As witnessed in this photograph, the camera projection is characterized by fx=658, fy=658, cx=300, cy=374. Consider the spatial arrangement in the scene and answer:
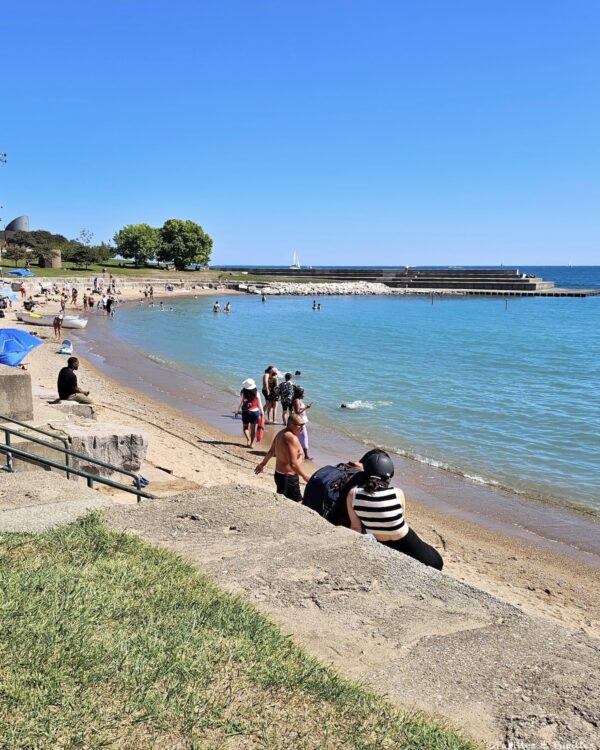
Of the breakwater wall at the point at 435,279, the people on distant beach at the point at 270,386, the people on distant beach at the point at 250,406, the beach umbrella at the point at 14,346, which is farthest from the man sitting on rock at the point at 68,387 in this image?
the breakwater wall at the point at 435,279

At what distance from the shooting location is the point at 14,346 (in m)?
18.1

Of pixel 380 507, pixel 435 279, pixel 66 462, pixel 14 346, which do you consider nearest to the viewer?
pixel 380 507

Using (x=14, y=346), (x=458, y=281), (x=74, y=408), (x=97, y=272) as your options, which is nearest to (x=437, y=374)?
(x=14, y=346)

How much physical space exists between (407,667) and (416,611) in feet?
2.43

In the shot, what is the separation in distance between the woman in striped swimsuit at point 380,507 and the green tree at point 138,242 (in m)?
105

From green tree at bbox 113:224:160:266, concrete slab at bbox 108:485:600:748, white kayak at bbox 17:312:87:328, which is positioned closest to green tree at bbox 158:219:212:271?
green tree at bbox 113:224:160:266

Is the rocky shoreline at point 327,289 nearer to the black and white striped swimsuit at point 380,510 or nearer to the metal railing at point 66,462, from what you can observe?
the metal railing at point 66,462

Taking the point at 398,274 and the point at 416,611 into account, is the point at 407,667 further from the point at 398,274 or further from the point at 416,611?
the point at 398,274

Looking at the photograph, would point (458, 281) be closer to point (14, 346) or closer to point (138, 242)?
point (138, 242)

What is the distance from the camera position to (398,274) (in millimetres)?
116875

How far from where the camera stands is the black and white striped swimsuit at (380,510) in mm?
5688

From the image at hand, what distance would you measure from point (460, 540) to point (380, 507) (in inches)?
219

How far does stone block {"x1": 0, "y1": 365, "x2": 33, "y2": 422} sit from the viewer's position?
1027 cm

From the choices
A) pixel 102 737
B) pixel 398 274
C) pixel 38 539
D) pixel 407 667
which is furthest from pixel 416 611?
pixel 398 274
